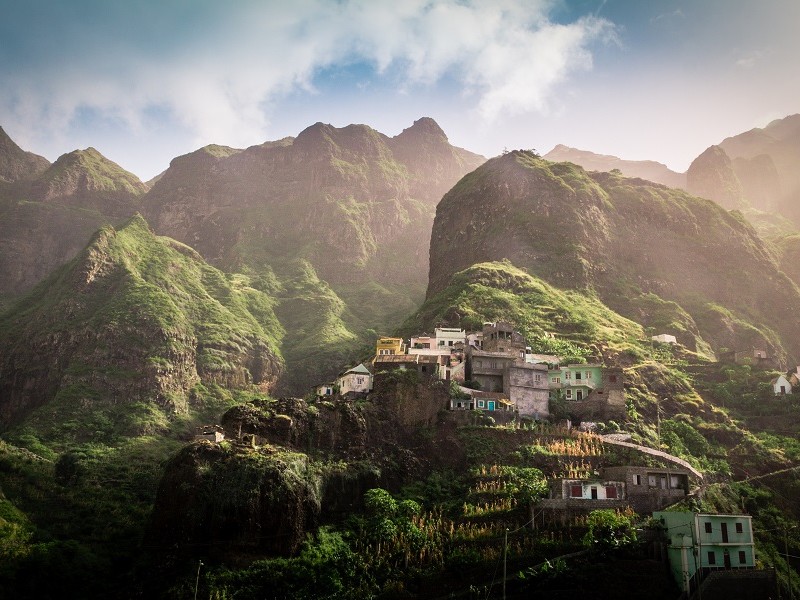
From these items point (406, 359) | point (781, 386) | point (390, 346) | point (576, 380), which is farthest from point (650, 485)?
point (781, 386)

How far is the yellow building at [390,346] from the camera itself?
10195 centimetres

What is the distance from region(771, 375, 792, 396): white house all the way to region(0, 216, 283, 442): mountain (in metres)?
83.9

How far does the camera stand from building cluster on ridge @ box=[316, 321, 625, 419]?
89625 mm

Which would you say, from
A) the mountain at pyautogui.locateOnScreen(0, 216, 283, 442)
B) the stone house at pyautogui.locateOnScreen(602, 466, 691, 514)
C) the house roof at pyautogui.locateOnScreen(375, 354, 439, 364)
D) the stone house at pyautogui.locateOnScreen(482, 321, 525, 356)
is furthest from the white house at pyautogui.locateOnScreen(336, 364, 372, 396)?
the mountain at pyautogui.locateOnScreen(0, 216, 283, 442)

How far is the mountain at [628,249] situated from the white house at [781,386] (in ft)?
77.9

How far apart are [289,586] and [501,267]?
8107cm

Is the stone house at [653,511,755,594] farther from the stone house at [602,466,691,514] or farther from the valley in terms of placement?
the stone house at [602,466,691,514]

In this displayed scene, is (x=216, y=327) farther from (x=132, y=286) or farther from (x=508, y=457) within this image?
(x=508, y=457)

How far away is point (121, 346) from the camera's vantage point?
13162 centimetres

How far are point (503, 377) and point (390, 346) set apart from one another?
55.9 feet

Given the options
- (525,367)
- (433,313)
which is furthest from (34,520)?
(433,313)

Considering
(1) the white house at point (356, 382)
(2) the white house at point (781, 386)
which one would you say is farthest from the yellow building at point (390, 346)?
(2) the white house at point (781, 386)

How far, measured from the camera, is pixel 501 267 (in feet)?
442

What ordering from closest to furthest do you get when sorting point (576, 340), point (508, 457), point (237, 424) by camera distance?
point (237, 424)
point (508, 457)
point (576, 340)
